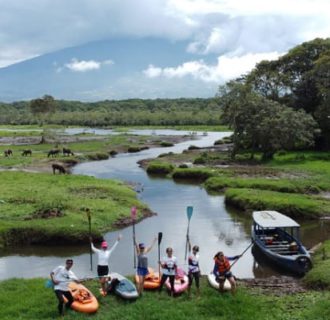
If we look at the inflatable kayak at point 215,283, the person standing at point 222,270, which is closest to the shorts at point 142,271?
the person standing at point 222,270

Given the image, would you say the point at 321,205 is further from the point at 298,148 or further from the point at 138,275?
the point at 298,148

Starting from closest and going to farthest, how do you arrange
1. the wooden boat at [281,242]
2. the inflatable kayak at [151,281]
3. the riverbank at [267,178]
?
the inflatable kayak at [151,281] < the wooden boat at [281,242] < the riverbank at [267,178]

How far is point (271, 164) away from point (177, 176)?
14.0m

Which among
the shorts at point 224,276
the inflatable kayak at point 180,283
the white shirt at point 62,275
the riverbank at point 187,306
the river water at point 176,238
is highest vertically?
the white shirt at point 62,275

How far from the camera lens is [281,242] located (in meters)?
30.0

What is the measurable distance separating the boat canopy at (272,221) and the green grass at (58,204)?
10.4m

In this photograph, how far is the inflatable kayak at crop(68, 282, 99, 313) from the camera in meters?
19.0

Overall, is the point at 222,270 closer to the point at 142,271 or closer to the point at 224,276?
the point at 224,276

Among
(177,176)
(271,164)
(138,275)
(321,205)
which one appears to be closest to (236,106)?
(271,164)

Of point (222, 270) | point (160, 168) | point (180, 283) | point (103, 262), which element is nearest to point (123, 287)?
point (103, 262)

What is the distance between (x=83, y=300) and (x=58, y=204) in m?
17.8

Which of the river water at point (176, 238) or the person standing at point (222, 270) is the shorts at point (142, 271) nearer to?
the person standing at point (222, 270)

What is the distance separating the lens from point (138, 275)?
20734 millimetres

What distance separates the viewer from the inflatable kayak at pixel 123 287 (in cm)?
2012
